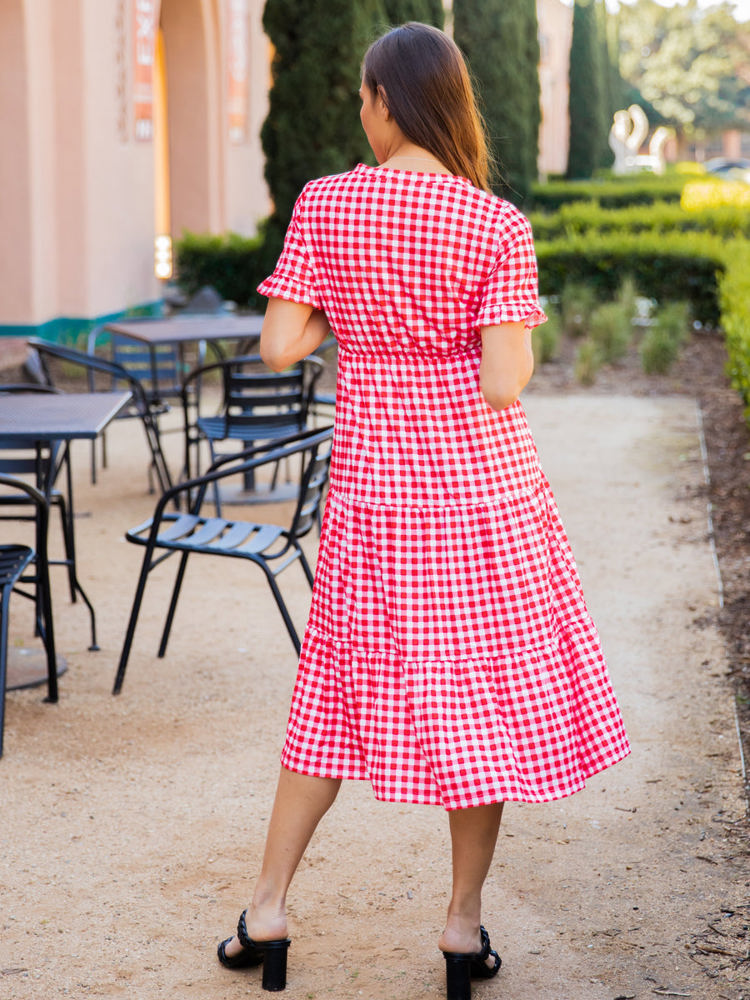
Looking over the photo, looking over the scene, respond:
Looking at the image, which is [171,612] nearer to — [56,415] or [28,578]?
[28,578]

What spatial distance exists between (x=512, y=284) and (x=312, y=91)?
9555 mm

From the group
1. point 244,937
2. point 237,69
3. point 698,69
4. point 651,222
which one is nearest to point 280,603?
point 244,937

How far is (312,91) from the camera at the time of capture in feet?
36.6

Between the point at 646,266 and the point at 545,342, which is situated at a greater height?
the point at 646,266

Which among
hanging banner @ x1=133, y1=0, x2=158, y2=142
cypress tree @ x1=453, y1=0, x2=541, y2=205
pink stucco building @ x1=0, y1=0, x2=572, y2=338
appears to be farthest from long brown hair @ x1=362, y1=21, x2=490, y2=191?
cypress tree @ x1=453, y1=0, x2=541, y2=205

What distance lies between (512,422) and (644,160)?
67609 mm

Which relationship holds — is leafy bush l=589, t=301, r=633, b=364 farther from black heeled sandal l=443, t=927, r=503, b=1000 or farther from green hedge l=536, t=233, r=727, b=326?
black heeled sandal l=443, t=927, r=503, b=1000

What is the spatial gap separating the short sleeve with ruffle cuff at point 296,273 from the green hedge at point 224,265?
34.6ft

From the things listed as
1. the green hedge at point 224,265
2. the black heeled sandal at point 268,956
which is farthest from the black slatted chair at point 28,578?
the green hedge at point 224,265

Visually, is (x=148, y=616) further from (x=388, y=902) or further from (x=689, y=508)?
(x=689, y=508)

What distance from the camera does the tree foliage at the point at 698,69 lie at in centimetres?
7156

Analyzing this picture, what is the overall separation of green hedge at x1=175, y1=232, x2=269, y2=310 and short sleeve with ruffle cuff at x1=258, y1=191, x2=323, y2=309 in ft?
34.6

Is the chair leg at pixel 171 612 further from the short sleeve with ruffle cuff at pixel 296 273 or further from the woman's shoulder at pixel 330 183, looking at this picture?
the woman's shoulder at pixel 330 183

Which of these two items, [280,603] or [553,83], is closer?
[280,603]
